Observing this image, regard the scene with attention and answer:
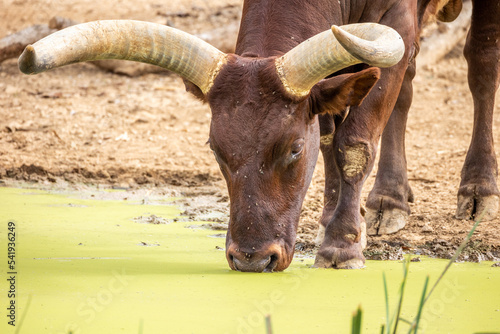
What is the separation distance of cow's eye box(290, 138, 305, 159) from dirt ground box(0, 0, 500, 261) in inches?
36.8

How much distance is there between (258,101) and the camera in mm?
4016

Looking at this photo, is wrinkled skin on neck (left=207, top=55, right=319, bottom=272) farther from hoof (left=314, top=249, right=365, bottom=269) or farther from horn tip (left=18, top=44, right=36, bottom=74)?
horn tip (left=18, top=44, right=36, bottom=74)

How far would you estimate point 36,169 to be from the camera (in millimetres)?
7617

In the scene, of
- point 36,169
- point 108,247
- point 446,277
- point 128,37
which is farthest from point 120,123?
point 446,277

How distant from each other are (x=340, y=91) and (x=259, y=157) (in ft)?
1.98

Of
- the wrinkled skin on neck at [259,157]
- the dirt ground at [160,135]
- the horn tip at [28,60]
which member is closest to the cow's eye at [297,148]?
the wrinkled skin on neck at [259,157]

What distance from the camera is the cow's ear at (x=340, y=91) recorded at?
4152 mm

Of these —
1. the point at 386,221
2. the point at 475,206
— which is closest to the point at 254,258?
the point at 386,221

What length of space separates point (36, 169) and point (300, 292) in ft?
15.5

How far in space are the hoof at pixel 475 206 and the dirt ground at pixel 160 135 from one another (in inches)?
4.8

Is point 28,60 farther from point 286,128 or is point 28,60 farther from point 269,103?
point 286,128

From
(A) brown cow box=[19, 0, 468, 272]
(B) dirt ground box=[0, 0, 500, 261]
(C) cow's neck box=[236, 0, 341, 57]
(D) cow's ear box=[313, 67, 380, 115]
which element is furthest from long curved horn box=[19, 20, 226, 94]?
(B) dirt ground box=[0, 0, 500, 261]

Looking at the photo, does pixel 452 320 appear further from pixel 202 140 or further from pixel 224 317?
pixel 202 140

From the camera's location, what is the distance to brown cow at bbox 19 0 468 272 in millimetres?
3875
